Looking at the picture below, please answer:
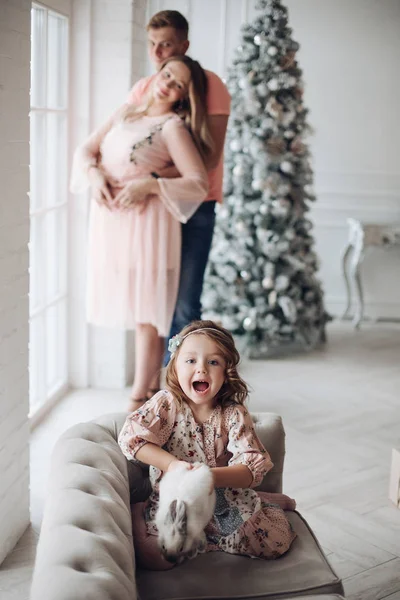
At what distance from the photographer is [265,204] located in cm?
498

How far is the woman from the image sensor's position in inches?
129

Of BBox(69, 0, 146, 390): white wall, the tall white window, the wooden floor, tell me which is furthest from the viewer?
BBox(69, 0, 146, 390): white wall

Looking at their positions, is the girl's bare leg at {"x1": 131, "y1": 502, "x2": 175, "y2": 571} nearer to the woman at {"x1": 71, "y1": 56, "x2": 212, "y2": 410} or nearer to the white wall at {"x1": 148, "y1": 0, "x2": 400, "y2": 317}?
the woman at {"x1": 71, "y1": 56, "x2": 212, "y2": 410}

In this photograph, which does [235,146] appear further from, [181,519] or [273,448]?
[181,519]

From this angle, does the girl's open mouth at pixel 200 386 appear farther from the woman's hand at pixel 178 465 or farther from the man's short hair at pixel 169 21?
the man's short hair at pixel 169 21

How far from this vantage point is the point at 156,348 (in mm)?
3568

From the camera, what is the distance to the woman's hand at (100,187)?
3352 millimetres

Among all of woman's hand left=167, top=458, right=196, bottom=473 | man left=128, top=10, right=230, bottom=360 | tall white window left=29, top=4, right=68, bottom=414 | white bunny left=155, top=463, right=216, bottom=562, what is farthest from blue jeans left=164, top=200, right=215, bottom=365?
white bunny left=155, top=463, right=216, bottom=562

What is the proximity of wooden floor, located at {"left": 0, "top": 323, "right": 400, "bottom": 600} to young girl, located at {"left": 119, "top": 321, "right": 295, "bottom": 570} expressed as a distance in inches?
25.1

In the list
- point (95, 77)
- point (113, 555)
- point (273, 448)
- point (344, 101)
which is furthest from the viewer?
point (344, 101)

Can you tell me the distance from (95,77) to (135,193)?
1.01 meters

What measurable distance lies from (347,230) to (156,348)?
3.02m

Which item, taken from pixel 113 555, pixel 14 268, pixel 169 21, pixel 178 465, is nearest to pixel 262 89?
pixel 169 21

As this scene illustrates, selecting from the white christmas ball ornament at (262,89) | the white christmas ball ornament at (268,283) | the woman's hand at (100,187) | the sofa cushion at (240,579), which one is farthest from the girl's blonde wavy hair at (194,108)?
the sofa cushion at (240,579)
